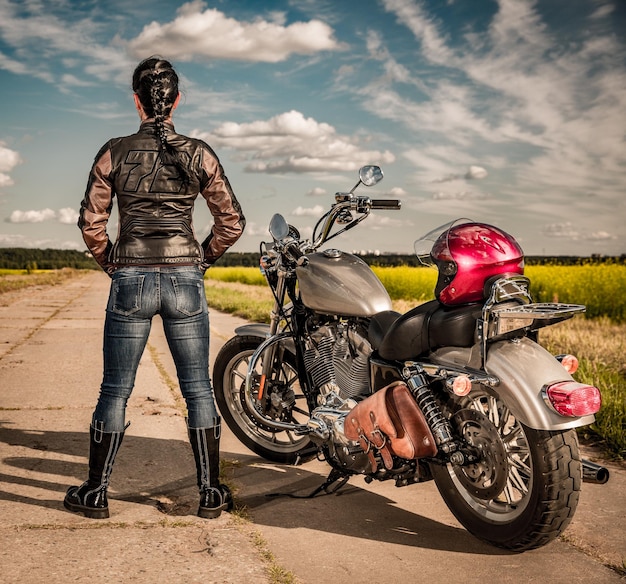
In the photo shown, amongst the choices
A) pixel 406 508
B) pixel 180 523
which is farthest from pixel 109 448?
pixel 406 508

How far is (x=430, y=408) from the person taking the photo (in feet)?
10.4

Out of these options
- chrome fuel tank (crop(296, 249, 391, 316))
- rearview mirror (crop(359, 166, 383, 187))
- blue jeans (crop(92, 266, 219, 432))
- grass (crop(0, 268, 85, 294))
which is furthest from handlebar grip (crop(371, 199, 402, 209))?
grass (crop(0, 268, 85, 294))

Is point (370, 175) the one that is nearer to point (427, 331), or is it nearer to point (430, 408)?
point (427, 331)

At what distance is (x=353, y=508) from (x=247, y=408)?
3.95 ft

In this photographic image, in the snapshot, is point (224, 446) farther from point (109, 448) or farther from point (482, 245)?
point (482, 245)

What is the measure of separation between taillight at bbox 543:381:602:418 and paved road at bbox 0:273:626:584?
0.72 meters

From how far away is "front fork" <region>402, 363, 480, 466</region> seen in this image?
10.2 ft

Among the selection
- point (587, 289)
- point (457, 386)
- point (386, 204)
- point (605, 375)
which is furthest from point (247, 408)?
point (587, 289)

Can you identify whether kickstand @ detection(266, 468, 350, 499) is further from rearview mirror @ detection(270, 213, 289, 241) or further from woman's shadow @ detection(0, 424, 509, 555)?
rearview mirror @ detection(270, 213, 289, 241)

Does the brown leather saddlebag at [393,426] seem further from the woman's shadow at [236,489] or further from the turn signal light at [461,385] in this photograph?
the woman's shadow at [236,489]

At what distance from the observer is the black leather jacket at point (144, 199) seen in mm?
3574

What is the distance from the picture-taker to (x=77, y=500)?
3648 millimetres

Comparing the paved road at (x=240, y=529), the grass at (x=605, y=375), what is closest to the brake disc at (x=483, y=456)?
the paved road at (x=240, y=529)

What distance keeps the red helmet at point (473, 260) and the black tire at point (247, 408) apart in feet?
5.06
